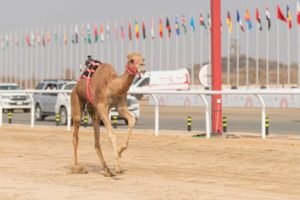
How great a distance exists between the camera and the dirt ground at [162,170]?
39.1 feet

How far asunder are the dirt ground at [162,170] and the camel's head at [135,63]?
1.70m

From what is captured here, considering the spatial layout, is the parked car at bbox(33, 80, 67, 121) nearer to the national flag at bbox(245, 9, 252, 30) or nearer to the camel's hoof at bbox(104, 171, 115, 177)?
the camel's hoof at bbox(104, 171, 115, 177)

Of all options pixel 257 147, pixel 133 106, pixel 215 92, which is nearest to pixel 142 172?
pixel 257 147

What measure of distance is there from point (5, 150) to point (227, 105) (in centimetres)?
3667

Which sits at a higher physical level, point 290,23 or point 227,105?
point 290,23

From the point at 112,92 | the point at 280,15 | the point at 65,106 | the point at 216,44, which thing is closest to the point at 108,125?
the point at 112,92

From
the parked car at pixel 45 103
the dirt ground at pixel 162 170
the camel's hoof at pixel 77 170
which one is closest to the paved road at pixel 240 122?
the parked car at pixel 45 103

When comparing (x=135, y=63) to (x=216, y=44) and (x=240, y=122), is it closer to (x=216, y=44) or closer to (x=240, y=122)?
(x=216, y=44)

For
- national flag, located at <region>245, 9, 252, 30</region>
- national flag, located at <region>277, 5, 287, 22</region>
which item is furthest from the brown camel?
national flag, located at <region>245, 9, 252, 30</region>

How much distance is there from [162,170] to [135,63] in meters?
2.33

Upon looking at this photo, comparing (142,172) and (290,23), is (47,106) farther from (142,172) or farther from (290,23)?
(290,23)

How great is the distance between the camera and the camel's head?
538 inches

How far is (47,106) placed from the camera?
3897 centimetres

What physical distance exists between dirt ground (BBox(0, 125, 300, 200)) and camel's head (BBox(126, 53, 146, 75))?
1.70m
